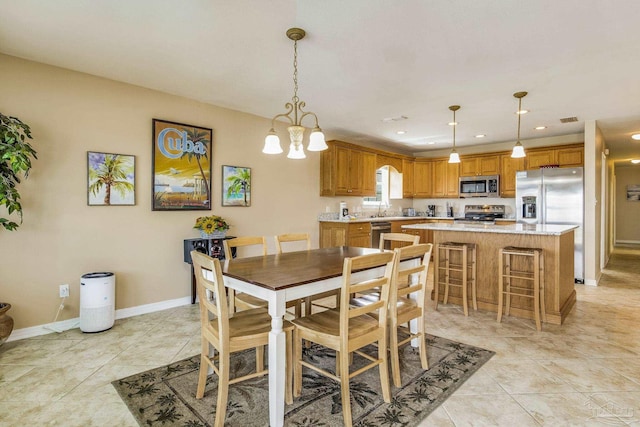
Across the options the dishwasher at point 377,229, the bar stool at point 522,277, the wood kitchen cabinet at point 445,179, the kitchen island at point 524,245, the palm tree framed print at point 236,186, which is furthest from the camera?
the wood kitchen cabinet at point 445,179

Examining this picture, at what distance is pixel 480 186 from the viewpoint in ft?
22.3

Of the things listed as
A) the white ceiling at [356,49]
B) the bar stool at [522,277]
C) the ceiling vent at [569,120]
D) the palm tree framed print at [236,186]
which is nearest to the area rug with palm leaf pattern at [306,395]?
the bar stool at [522,277]

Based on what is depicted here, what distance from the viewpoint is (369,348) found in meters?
2.77

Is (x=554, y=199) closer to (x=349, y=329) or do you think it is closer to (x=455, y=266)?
(x=455, y=266)

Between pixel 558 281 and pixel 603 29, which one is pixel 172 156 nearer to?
pixel 603 29

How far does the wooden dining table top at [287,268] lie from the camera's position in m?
1.88

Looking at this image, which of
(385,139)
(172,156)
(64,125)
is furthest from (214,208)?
(385,139)

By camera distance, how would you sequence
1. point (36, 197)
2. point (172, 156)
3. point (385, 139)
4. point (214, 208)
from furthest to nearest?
point (385, 139) → point (214, 208) → point (172, 156) → point (36, 197)

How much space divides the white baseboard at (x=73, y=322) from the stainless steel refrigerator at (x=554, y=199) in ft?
18.4

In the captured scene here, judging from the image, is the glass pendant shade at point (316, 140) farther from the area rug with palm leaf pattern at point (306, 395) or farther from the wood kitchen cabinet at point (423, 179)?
the wood kitchen cabinet at point (423, 179)

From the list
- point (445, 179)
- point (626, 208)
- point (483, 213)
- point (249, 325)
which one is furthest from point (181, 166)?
point (626, 208)

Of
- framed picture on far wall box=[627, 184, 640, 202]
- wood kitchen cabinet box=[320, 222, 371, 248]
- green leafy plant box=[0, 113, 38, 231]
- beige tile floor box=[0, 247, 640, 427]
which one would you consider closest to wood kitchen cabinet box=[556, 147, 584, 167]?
beige tile floor box=[0, 247, 640, 427]

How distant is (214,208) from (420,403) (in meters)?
3.25

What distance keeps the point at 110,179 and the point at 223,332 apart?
8.38 ft
